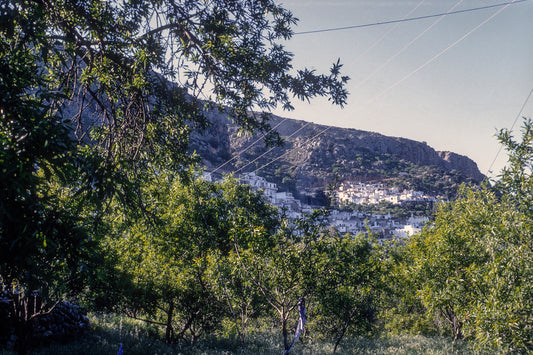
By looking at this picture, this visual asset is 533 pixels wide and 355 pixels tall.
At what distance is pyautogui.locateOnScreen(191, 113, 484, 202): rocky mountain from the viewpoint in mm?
115000

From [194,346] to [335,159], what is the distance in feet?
451

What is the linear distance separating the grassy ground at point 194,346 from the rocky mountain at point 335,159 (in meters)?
85.4

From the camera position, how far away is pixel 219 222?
11453 millimetres

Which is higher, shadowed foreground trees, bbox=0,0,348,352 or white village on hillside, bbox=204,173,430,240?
white village on hillside, bbox=204,173,430,240

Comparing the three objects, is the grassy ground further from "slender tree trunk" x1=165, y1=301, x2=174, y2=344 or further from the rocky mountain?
the rocky mountain

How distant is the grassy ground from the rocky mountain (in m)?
85.4

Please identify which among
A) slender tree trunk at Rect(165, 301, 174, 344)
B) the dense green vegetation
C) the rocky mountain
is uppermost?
the rocky mountain

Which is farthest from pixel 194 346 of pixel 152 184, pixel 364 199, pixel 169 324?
pixel 364 199

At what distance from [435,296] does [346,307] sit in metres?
2.93

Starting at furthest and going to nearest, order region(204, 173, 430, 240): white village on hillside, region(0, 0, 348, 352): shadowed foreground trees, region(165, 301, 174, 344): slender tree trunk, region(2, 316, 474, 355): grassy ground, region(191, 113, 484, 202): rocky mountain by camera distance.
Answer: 1. region(191, 113, 484, 202): rocky mountain
2. region(204, 173, 430, 240): white village on hillside
3. region(165, 301, 174, 344): slender tree trunk
4. region(2, 316, 474, 355): grassy ground
5. region(0, 0, 348, 352): shadowed foreground trees

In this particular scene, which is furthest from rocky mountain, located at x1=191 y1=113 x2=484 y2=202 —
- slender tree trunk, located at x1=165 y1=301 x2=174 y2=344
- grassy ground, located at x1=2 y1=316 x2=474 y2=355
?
slender tree trunk, located at x1=165 y1=301 x2=174 y2=344

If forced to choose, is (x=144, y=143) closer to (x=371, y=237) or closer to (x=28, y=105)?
(x=28, y=105)

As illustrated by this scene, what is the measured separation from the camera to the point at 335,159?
143 meters

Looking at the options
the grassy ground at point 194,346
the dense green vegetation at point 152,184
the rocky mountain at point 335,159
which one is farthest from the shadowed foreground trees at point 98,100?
the rocky mountain at point 335,159
